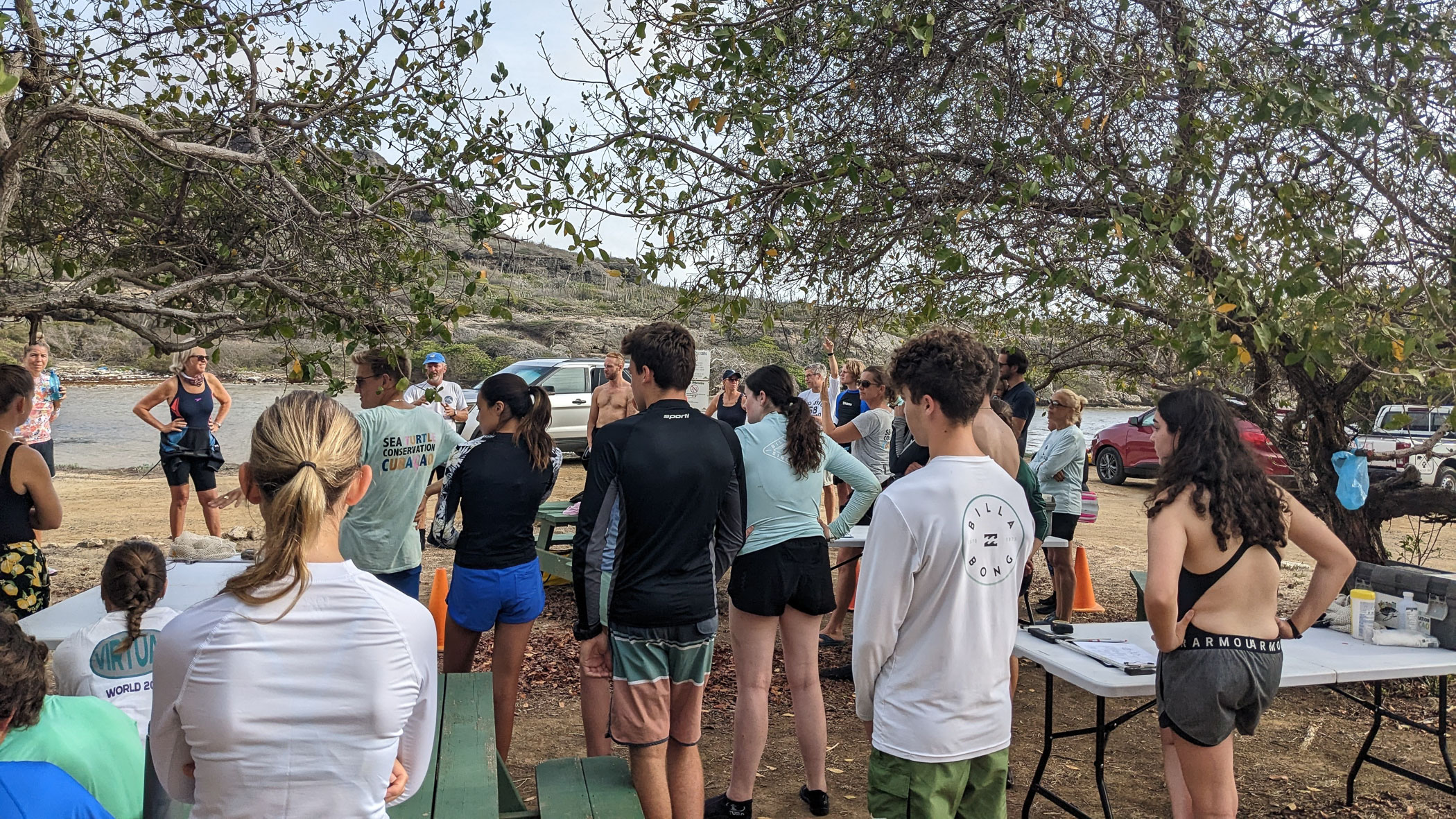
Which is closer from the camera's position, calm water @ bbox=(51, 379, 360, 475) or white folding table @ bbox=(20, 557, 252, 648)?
white folding table @ bbox=(20, 557, 252, 648)

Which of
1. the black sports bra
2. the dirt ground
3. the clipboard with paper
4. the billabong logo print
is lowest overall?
the dirt ground

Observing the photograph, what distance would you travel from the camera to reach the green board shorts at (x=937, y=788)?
2.39 metres

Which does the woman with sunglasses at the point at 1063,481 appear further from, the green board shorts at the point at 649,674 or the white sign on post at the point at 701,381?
the white sign on post at the point at 701,381

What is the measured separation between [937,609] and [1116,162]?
361 cm

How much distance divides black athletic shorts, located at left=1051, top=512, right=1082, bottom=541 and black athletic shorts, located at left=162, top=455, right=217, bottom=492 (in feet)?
24.9

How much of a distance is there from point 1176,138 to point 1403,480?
2.79 meters

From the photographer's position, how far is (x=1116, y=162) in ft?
16.6

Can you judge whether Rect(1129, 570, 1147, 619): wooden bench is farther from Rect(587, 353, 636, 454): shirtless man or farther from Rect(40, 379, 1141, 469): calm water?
Rect(587, 353, 636, 454): shirtless man

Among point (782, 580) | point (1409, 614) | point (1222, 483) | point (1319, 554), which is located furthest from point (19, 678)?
point (1409, 614)

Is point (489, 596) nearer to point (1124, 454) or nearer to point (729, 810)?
point (729, 810)

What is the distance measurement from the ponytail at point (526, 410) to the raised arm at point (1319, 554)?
9.37 ft

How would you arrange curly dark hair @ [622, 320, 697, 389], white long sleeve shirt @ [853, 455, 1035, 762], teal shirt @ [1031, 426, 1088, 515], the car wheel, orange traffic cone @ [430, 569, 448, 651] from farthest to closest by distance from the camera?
the car wheel
teal shirt @ [1031, 426, 1088, 515]
orange traffic cone @ [430, 569, 448, 651]
curly dark hair @ [622, 320, 697, 389]
white long sleeve shirt @ [853, 455, 1035, 762]

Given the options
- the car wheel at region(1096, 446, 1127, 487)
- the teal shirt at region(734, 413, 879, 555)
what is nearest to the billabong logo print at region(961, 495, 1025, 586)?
the teal shirt at region(734, 413, 879, 555)

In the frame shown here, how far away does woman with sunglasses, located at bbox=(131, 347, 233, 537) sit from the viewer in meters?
8.66
